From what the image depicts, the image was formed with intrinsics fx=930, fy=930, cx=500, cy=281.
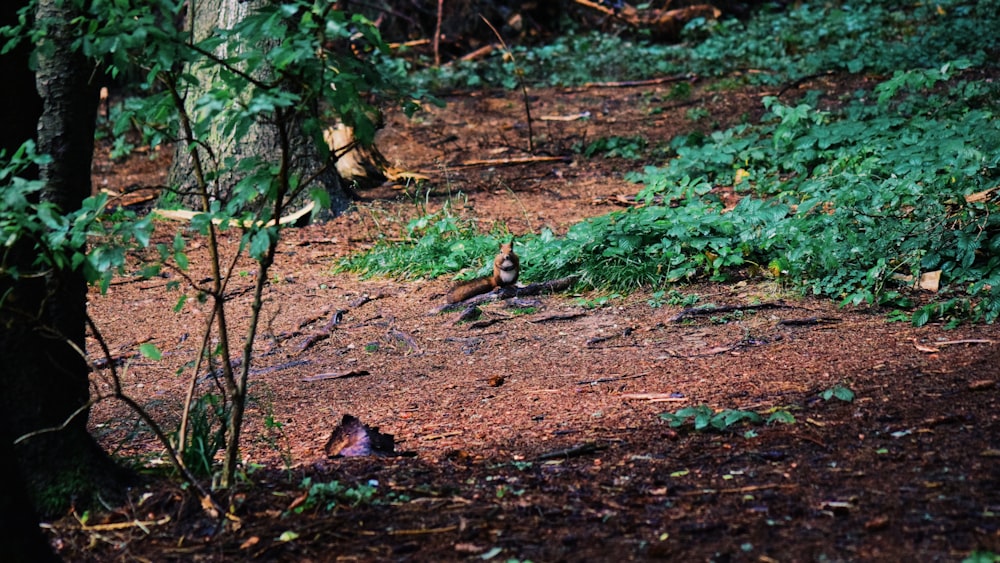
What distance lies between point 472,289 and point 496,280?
0.16m

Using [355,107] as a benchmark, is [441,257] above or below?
below

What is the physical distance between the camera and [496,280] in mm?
5723

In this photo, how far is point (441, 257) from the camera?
657 cm

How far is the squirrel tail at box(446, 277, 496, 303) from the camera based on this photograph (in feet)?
18.7

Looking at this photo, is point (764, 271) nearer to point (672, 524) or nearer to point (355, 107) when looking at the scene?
point (672, 524)

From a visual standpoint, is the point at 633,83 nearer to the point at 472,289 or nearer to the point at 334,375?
the point at 472,289

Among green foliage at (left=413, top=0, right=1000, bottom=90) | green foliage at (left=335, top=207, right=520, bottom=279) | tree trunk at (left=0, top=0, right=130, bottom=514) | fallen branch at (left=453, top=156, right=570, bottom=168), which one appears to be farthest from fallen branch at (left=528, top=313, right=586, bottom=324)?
green foliage at (left=413, top=0, right=1000, bottom=90)

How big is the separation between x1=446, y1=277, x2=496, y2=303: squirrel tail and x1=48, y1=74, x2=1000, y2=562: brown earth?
0.17m

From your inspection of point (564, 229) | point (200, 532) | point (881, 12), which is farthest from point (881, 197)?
point (881, 12)

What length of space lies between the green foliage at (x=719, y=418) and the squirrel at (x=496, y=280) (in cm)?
234

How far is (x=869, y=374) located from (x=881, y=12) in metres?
11.2

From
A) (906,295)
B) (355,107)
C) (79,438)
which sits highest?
(355,107)

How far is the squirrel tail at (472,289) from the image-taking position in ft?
18.7

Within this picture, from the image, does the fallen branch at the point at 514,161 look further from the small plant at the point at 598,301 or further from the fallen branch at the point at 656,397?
the fallen branch at the point at 656,397
